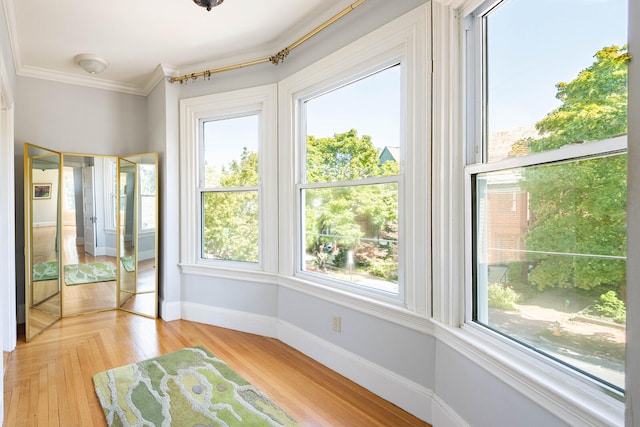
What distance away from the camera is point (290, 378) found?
231cm

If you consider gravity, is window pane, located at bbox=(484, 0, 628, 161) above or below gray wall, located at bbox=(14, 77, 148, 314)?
below

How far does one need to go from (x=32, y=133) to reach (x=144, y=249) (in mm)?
1584

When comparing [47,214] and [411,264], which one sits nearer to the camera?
[411,264]

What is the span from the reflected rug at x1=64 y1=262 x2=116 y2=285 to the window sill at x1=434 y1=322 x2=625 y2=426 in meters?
3.64

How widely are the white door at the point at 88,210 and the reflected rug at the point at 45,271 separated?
0.34 m

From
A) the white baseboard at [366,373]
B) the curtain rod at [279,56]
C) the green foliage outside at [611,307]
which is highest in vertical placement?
the curtain rod at [279,56]

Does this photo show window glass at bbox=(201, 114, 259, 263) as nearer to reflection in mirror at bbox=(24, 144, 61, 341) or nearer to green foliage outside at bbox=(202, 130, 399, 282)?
green foliage outside at bbox=(202, 130, 399, 282)

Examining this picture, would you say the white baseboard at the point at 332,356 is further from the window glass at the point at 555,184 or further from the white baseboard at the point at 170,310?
the window glass at the point at 555,184

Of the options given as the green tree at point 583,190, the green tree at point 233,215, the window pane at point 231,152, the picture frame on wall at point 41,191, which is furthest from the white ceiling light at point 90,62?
the green tree at point 583,190

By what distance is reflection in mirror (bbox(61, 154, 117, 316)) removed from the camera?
3523 mm

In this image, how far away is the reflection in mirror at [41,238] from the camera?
120 inches

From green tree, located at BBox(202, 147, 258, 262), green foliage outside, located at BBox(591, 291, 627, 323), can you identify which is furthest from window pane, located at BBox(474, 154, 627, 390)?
green tree, located at BBox(202, 147, 258, 262)

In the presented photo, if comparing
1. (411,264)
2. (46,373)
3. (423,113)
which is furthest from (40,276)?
(423,113)

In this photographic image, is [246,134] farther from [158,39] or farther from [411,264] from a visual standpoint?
[411,264]
